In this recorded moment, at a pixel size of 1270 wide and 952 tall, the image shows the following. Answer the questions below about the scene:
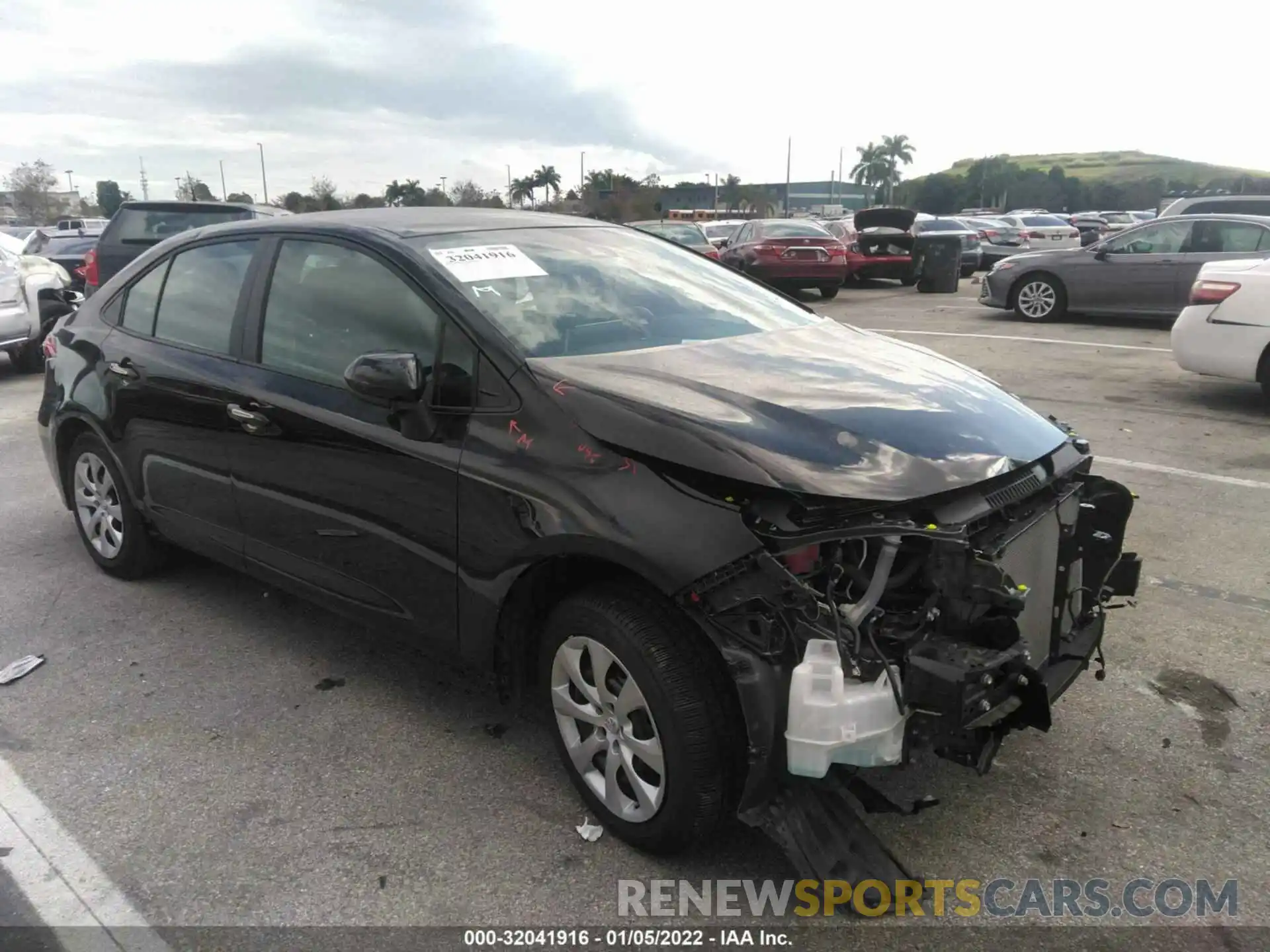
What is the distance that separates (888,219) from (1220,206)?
5.99 m

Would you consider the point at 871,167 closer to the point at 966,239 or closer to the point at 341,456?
the point at 966,239

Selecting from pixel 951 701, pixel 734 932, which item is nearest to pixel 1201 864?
pixel 951 701

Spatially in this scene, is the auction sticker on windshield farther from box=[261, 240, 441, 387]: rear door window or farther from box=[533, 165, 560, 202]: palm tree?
box=[533, 165, 560, 202]: palm tree

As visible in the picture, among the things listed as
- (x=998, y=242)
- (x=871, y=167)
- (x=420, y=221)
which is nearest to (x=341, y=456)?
(x=420, y=221)

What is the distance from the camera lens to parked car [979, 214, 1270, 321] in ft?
38.6

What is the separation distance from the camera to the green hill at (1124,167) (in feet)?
419

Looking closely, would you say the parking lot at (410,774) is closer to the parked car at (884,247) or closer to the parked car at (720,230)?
the parked car at (884,247)

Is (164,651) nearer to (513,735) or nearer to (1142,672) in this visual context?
(513,735)

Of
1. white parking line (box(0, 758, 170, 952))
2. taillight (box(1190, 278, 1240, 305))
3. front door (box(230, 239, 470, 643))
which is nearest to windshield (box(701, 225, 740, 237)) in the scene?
taillight (box(1190, 278, 1240, 305))

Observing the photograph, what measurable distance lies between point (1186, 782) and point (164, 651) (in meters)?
3.67

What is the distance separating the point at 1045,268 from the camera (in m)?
13.1

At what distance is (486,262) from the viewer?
326 cm

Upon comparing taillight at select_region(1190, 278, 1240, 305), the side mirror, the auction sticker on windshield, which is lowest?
taillight at select_region(1190, 278, 1240, 305)

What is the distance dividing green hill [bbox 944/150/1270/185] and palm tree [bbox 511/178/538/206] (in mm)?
77739
